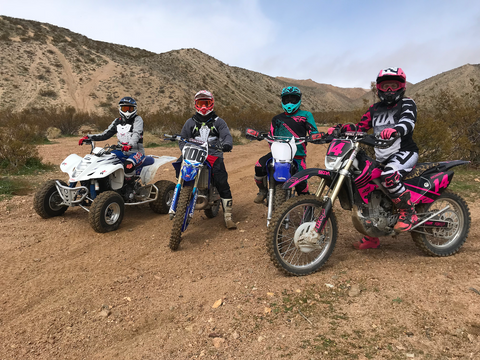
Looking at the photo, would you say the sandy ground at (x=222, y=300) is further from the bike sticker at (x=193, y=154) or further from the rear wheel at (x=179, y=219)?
the bike sticker at (x=193, y=154)

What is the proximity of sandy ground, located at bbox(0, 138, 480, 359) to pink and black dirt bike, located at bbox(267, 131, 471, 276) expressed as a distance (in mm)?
272

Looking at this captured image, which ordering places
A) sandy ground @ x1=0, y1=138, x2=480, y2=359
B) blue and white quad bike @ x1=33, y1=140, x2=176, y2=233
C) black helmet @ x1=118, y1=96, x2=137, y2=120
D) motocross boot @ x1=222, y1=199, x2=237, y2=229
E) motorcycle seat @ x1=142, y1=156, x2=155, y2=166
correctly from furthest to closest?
motorcycle seat @ x1=142, y1=156, x2=155, y2=166
black helmet @ x1=118, y1=96, x2=137, y2=120
motocross boot @ x1=222, y1=199, x2=237, y2=229
blue and white quad bike @ x1=33, y1=140, x2=176, y2=233
sandy ground @ x1=0, y1=138, x2=480, y2=359

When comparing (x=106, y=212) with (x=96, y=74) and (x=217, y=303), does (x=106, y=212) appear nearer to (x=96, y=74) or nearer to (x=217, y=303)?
(x=217, y=303)

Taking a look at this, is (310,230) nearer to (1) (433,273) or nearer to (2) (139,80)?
(1) (433,273)

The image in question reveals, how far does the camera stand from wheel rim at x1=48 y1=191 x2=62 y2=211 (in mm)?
5207

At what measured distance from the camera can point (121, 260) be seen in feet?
13.1

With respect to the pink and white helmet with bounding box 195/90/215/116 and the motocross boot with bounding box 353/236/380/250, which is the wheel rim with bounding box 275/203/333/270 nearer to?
the motocross boot with bounding box 353/236/380/250

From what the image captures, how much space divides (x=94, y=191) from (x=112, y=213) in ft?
1.51

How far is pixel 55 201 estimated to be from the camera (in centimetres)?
528

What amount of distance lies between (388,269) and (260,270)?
4.60 ft

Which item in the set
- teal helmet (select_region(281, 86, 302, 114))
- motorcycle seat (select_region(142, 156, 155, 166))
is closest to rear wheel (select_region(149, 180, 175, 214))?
motorcycle seat (select_region(142, 156, 155, 166))

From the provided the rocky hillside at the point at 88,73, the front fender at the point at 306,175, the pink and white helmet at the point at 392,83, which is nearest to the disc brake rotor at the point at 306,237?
the front fender at the point at 306,175

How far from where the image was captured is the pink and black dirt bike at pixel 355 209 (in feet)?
10.5

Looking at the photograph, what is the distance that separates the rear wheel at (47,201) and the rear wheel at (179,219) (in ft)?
7.70
